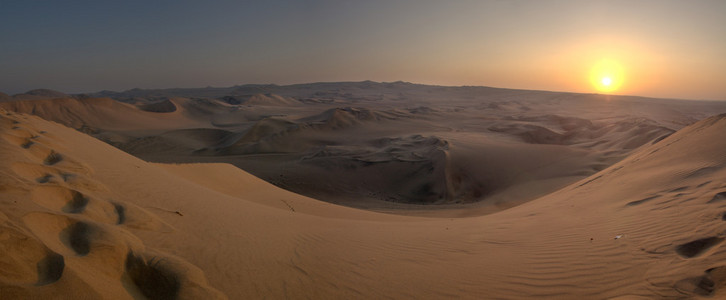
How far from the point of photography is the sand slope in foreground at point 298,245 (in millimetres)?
2711

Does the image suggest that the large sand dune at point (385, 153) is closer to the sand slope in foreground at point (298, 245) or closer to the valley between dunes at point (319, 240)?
the valley between dunes at point (319, 240)

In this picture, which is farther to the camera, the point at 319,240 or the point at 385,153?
the point at 385,153

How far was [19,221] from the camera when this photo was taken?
2793 mm

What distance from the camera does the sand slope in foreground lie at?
8.89ft

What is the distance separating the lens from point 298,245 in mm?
4164

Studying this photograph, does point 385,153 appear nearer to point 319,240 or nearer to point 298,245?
point 319,240

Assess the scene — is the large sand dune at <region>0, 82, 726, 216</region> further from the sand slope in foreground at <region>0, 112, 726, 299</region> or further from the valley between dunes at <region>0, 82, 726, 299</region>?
the sand slope in foreground at <region>0, 112, 726, 299</region>

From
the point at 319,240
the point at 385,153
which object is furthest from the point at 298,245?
the point at 385,153

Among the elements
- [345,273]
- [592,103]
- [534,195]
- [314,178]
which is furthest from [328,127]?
[592,103]

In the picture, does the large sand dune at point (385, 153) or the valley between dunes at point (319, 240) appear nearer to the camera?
the valley between dunes at point (319, 240)

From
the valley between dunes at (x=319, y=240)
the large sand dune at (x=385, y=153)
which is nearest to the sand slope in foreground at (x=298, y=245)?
the valley between dunes at (x=319, y=240)

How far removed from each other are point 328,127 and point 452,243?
101 feet

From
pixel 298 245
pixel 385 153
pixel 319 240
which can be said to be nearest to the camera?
pixel 298 245

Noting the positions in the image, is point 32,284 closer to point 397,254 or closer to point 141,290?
point 141,290
